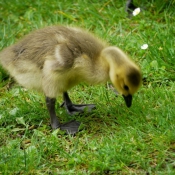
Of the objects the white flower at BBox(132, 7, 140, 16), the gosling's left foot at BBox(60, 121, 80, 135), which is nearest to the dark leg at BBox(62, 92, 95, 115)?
the gosling's left foot at BBox(60, 121, 80, 135)

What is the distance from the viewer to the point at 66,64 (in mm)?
3176

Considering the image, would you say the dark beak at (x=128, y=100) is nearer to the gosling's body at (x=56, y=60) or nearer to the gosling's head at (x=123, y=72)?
the gosling's head at (x=123, y=72)

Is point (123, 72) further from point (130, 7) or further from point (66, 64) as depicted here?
point (130, 7)

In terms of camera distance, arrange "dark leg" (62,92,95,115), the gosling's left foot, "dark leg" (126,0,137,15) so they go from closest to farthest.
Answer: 1. the gosling's left foot
2. "dark leg" (62,92,95,115)
3. "dark leg" (126,0,137,15)

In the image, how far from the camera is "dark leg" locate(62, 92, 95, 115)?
3623 mm

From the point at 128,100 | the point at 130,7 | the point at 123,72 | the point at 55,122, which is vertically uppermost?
the point at 123,72

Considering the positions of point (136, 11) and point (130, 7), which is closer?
point (136, 11)

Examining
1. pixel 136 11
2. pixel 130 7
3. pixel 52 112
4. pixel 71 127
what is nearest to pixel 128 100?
pixel 71 127

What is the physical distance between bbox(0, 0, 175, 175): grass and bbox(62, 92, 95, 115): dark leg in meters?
0.05

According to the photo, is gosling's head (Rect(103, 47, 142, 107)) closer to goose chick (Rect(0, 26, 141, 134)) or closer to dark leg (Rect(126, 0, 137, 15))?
goose chick (Rect(0, 26, 141, 134))

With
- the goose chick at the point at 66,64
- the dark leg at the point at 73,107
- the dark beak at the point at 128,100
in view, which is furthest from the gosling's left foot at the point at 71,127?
the dark beak at the point at 128,100

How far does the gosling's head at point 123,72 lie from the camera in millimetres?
3094

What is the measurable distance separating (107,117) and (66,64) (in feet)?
1.86

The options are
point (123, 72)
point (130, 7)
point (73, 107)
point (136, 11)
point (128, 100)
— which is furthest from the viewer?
point (130, 7)
